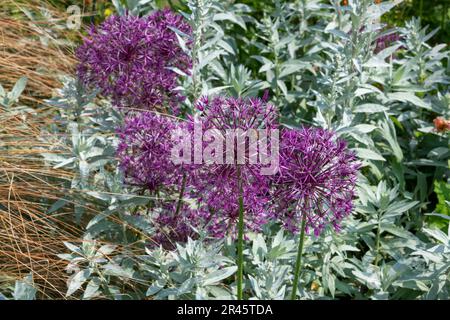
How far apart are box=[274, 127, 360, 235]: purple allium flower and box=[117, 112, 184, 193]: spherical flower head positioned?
52 cm

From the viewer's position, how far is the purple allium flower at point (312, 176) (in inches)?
95.2

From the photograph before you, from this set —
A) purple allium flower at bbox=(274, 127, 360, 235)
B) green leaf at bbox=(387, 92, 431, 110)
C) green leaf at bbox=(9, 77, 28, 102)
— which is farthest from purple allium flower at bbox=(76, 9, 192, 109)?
green leaf at bbox=(387, 92, 431, 110)

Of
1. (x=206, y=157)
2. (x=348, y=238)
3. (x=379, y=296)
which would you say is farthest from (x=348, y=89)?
(x=206, y=157)

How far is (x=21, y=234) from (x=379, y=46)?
2.26 metres

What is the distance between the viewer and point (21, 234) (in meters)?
3.34

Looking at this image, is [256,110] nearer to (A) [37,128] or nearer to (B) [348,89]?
(B) [348,89]

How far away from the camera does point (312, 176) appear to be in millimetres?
2408

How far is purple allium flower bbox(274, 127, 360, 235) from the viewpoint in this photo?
2.42 m

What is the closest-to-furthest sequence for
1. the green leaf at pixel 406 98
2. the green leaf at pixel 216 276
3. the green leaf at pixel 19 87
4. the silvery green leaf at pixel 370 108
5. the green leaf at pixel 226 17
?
the green leaf at pixel 216 276
the silvery green leaf at pixel 370 108
the green leaf at pixel 19 87
the green leaf at pixel 406 98
the green leaf at pixel 226 17

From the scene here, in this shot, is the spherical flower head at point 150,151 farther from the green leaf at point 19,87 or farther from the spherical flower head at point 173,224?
the green leaf at point 19,87

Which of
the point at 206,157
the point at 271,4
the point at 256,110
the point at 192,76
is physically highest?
the point at 271,4

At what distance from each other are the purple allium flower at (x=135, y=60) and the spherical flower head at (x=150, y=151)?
1.02 ft

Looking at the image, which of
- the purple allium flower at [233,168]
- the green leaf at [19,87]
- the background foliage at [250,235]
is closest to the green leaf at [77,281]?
the background foliage at [250,235]

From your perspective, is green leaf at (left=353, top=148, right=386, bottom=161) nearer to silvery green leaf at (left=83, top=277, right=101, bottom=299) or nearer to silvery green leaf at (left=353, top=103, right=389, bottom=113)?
silvery green leaf at (left=353, top=103, right=389, bottom=113)
